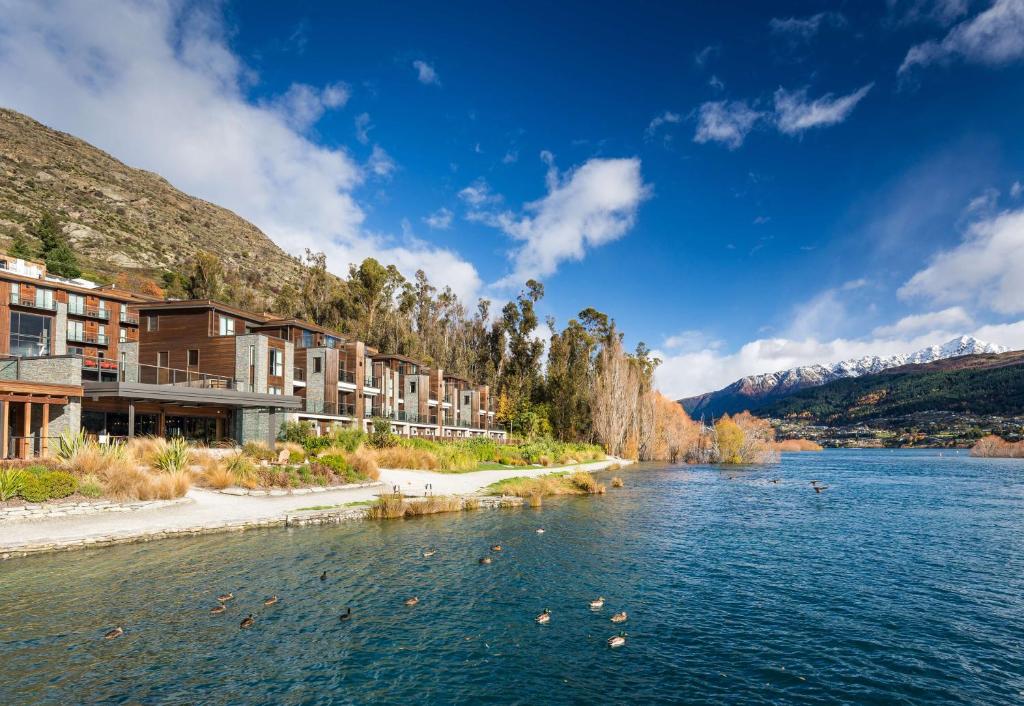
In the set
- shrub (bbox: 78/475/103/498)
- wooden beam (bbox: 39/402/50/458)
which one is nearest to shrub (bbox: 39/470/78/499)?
shrub (bbox: 78/475/103/498)

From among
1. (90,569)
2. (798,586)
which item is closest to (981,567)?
(798,586)

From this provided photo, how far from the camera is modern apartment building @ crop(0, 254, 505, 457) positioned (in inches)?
987

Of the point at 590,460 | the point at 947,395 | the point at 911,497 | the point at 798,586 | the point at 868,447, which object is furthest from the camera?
the point at 947,395

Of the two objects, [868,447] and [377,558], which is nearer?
[377,558]

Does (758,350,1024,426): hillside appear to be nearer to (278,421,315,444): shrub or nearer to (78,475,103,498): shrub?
(278,421,315,444): shrub

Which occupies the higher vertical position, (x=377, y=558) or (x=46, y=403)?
(x=46, y=403)

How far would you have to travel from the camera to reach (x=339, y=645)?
31.2ft

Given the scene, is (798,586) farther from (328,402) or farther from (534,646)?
(328,402)

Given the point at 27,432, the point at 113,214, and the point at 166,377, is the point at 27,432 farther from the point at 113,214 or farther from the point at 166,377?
the point at 113,214

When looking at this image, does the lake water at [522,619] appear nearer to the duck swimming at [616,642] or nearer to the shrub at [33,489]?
the duck swimming at [616,642]

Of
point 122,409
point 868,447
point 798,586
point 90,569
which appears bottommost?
point 868,447

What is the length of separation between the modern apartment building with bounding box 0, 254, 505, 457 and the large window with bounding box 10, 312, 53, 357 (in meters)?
0.09

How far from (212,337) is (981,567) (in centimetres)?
4300

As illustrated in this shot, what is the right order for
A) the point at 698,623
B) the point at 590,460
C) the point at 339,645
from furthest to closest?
the point at 590,460
the point at 698,623
the point at 339,645
